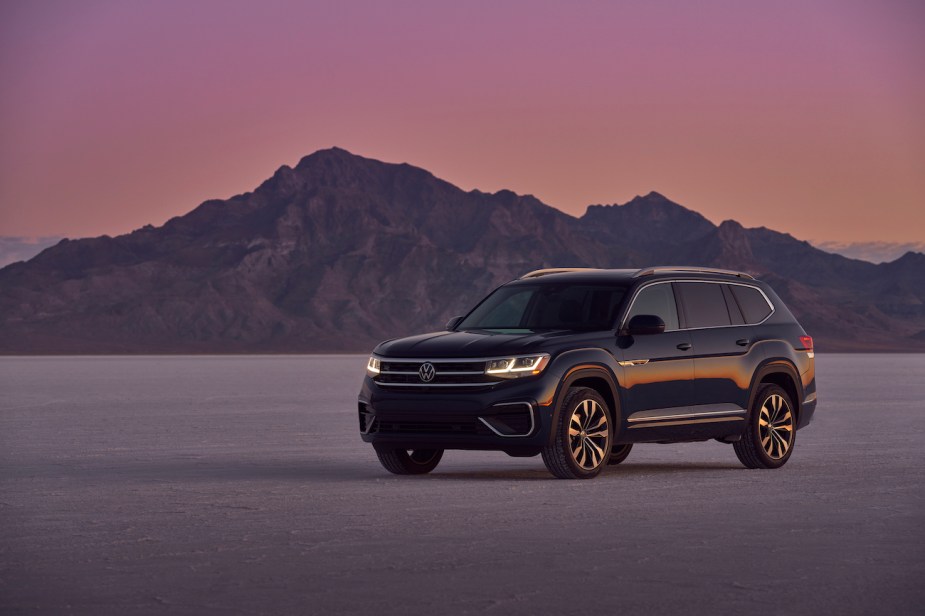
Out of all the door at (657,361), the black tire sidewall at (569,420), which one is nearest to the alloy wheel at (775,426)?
the door at (657,361)

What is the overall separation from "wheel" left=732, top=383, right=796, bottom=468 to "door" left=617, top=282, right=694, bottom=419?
3.46 ft

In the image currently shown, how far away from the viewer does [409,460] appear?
15.2 meters

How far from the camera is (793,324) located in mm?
16875

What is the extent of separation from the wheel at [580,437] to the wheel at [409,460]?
167cm

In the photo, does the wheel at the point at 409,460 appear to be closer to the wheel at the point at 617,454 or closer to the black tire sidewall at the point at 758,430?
the wheel at the point at 617,454

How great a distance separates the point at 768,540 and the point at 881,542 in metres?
0.74

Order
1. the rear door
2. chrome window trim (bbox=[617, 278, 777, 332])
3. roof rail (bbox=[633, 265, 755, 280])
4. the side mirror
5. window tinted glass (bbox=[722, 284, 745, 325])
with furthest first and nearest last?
window tinted glass (bbox=[722, 284, 745, 325])
roof rail (bbox=[633, 265, 755, 280])
the rear door
chrome window trim (bbox=[617, 278, 777, 332])
the side mirror

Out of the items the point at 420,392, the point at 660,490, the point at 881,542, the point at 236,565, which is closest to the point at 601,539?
the point at 881,542

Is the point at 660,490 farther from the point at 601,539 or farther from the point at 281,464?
the point at 281,464

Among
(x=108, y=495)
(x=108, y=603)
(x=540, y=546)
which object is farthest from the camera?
(x=108, y=495)

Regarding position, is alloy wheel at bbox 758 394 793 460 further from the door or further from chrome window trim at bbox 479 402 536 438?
chrome window trim at bbox 479 402 536 438

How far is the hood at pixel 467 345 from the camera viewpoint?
14.0 metres

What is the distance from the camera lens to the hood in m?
14.0

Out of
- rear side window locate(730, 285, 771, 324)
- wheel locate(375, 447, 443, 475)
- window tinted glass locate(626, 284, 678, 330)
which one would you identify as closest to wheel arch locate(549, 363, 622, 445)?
window tinted glass locate(626, 284, 678, 330)
